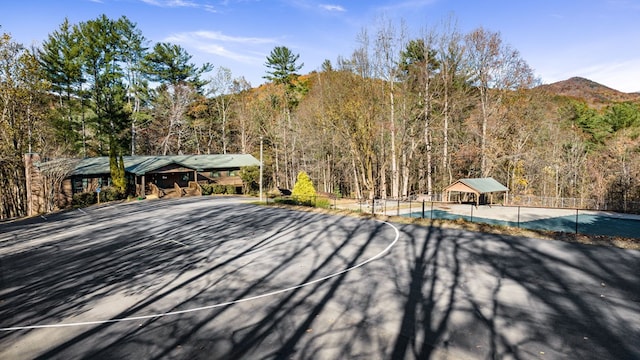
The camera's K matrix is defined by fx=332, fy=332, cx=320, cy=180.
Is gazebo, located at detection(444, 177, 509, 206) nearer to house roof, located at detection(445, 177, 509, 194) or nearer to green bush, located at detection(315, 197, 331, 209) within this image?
house roof, located at detection(445, 177, 509, 194)

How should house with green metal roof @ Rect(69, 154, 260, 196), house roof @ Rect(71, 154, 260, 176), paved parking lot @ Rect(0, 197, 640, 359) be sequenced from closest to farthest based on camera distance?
paved parking lot @ Rect(0, 197, 640, 359) → house with green metal roof @ Rect(69, 154, 260, 196) → house roof @ Rect(71, 154, 260, 176)

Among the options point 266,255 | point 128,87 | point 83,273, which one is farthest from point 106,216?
point 128,87

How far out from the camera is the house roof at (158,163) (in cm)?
3491

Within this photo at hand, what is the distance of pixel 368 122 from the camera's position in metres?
33.2

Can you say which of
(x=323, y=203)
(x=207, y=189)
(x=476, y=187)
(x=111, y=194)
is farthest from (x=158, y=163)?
(x=476, y=187)

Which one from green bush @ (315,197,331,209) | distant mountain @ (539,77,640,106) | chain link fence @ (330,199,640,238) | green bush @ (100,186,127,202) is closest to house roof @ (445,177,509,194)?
chain link fence @ (330,199,640,238)

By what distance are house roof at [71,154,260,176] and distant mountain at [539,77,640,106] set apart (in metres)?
52.7

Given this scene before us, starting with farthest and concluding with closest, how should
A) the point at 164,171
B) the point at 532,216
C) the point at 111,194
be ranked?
the point at 164,171
the point at 111,194
the point at 532,216

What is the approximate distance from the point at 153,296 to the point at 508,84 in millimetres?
35501

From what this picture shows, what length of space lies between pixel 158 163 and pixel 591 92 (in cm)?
8168

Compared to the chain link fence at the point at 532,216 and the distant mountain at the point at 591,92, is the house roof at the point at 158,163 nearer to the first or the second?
the chain link fence at the point at 532,216

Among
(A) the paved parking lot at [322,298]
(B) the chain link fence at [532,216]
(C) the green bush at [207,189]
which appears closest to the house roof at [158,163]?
(C) the green bush at [207,189]

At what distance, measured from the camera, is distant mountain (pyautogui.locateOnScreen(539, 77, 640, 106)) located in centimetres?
5931

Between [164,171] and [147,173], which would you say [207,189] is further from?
[147,173]
